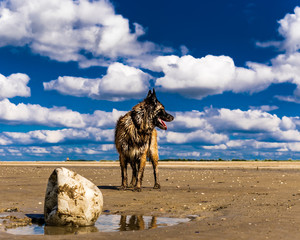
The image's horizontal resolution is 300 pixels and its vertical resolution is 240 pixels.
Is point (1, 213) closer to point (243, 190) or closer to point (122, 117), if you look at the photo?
point (122, 117)

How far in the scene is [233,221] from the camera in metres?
9.05

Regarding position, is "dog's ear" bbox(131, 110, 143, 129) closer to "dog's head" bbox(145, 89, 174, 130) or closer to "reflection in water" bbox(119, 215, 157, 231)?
"dog's head" bbox(145, 89, 174, 130)

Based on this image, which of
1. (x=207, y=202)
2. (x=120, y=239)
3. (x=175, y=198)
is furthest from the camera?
(x=175, y=198)

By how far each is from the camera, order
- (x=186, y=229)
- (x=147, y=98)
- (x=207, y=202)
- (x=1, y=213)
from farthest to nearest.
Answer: (x=147, y=98)
(x=207, y=202)
(x=1, y=213)
(x=186, y=229)

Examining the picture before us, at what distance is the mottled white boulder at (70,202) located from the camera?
890cm

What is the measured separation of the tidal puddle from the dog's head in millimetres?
6505

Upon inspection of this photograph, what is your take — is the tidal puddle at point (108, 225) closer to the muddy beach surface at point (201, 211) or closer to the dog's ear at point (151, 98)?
the muddy beach surface at point (201, 211)

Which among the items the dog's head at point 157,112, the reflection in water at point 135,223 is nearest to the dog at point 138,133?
the dog's head at point 157,112

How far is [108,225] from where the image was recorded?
29.7ft

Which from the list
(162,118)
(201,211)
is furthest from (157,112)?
(201,211)

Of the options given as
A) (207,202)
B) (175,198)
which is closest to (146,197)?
(175,198)

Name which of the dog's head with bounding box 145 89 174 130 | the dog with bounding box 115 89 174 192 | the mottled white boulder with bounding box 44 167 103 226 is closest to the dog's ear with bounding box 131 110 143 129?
the dog with bounding box 115 89 174 192

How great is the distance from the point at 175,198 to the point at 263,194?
371 cm

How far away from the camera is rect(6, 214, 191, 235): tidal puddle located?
8.39 metres
